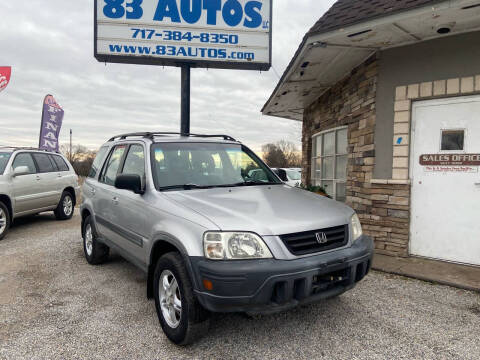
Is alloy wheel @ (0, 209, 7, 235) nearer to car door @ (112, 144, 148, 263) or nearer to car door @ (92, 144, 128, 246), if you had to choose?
car door @ (92, 144, 128, 246)

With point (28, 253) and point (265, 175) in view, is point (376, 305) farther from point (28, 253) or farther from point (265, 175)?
point (28, 253)

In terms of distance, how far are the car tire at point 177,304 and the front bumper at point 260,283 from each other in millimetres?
161

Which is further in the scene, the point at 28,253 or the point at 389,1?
the point at 28,253

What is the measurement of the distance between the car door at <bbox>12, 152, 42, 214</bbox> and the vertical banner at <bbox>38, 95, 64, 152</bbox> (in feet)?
23.4

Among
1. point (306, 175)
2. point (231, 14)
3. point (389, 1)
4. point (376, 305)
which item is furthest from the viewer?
point (306, 175)

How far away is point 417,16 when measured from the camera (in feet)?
13.6

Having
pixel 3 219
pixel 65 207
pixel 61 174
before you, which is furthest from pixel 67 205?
pixel 3 219

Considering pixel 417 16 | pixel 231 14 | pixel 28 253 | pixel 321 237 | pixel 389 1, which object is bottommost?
pixel 28 253

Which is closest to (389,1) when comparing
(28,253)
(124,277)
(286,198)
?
(286,198)

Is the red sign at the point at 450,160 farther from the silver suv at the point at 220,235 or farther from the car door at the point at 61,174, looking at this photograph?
the car door at the point at 61,174

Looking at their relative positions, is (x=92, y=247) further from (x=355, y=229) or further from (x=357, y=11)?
(x=357, y=11)

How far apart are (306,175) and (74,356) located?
8170 millimetres

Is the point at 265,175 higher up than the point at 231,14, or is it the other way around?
the point at 231,14

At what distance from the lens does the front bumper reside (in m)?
2.44
